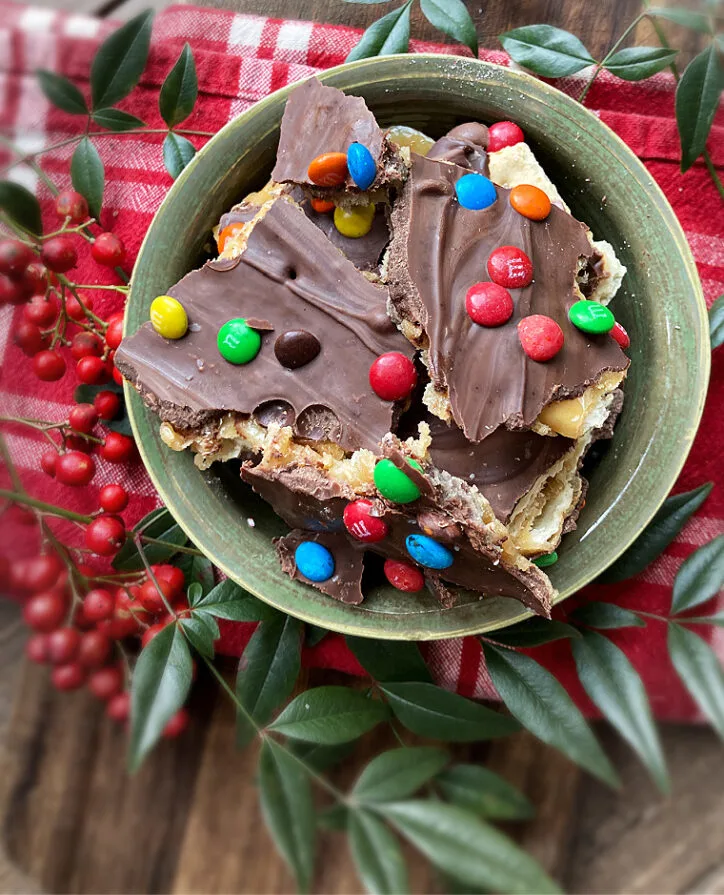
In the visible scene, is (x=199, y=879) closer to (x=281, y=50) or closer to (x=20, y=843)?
(x=20, y=843)

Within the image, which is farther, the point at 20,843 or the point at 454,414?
the point at 454,414

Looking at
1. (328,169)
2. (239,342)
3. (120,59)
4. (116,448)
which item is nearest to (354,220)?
(328,169)

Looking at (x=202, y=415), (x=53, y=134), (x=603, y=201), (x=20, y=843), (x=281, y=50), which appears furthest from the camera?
(x=281, y=50)

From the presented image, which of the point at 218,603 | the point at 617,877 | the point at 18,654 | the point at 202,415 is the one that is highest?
the point at 202,415

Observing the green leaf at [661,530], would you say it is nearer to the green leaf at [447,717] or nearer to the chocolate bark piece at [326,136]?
the green leaf at [447,717]

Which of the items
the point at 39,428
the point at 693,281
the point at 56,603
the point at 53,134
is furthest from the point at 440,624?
the point at 53,134

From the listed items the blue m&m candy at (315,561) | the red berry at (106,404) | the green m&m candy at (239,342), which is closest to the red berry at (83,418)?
the red berry at (106,404)

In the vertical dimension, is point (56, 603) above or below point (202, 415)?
below
